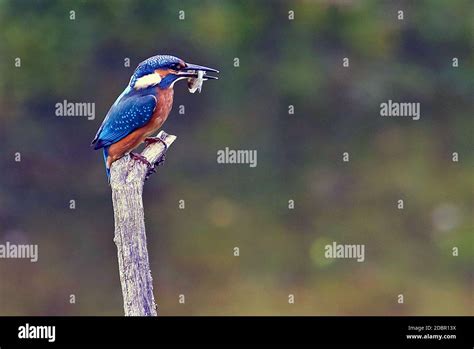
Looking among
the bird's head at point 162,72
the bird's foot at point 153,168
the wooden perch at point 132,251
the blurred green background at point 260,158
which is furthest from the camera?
the blurred green background at point 260,158

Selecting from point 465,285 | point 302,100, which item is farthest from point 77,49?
point 465,285

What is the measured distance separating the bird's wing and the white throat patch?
65 millimetres

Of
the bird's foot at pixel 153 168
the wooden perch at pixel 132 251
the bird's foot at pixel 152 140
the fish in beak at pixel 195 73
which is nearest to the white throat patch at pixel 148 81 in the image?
the fish in beak at pixel 195 73

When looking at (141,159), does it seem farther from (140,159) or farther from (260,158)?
(260,158)

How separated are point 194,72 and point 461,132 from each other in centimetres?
688

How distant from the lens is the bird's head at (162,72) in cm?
495

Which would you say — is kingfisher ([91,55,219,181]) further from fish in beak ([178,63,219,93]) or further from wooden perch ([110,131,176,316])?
wooden perch ([110,131,176,316])

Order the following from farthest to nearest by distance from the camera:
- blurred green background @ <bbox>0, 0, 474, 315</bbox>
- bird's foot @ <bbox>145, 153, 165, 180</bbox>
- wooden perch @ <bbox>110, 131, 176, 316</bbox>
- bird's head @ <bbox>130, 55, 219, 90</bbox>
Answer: blurred green background @ <bbox>0, 0, 474, 315</bbox> → bird's head @ <bbox>130, 55, 219, 90</bbox> → bird's foot @ <bbox>145, 153, 165, 180</bbox> → wooden perch @ <bbox>110, 131, 176, 316</bbox>

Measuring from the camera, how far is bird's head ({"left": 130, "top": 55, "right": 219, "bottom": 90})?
4.95m

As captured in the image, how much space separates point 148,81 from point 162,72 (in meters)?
0.10

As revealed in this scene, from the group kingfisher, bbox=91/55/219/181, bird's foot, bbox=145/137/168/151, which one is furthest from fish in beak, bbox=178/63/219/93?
bird's foot, bbox=145/137/168/151

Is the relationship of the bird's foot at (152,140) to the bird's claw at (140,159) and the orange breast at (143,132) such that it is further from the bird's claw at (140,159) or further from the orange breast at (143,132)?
the bird's claw at (140,159)

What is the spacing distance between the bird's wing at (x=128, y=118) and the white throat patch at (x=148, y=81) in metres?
0.07

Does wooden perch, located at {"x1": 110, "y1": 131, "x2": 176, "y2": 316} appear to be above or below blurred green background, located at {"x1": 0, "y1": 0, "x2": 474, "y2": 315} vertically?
below
